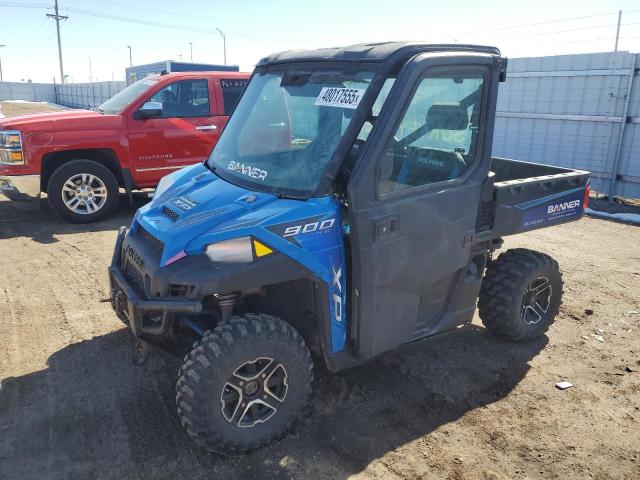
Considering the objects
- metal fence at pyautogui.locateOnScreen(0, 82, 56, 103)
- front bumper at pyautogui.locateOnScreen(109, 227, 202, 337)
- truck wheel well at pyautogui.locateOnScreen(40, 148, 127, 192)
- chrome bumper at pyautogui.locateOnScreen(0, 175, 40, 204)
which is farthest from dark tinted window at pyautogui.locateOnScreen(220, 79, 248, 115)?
metal fence at pyautogui.locateOnScreen(0, 82, 56, 103)

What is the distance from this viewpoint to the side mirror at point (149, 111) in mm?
7473

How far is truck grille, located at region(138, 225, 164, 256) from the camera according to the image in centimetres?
304

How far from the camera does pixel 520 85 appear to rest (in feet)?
38.5

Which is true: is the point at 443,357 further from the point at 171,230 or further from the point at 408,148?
the point at 171,230

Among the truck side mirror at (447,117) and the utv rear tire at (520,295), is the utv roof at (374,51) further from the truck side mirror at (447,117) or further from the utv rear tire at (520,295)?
the utv rear tire at (520,295)

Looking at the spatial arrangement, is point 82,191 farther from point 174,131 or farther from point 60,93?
point 60,93

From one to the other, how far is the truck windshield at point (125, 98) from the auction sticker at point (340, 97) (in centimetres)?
551

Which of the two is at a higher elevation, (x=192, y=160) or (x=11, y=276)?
(x=192, y=160)

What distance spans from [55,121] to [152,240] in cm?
520

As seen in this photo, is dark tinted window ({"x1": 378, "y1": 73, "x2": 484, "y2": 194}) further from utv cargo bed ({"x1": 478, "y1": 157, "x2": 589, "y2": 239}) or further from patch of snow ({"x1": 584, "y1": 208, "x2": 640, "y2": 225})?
patch of snow ({"x1": 584, "y1": 208, "x2": 640, "y2": 225})

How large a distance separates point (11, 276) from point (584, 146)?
10.2 m

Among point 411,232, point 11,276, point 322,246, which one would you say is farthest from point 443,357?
point 11,276

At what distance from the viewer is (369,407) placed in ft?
11.7

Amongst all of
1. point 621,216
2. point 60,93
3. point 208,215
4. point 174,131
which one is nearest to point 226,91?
point 174,131
